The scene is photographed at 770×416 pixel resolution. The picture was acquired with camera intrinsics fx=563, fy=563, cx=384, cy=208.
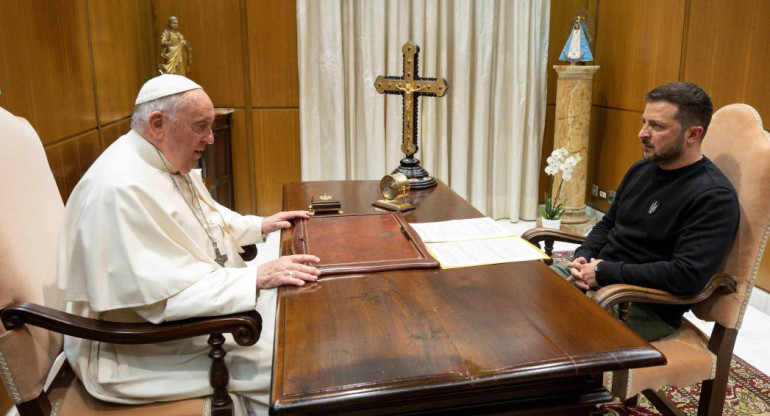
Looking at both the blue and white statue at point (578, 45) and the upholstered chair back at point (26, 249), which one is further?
the blue and white statue at point (578, 45)

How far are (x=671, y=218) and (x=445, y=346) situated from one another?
1.08 meters

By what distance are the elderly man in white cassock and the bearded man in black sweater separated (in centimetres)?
104

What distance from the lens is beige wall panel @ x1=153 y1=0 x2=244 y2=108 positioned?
4.53m

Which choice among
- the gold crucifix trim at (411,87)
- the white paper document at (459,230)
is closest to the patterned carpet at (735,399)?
the white paper document at (459,230)

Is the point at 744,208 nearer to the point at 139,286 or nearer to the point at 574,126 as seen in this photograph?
the point at 139,286

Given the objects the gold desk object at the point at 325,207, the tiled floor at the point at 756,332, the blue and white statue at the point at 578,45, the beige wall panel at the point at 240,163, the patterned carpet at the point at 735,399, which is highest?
the blue and white statue at the point at 578,45

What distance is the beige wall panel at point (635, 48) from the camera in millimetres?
4035

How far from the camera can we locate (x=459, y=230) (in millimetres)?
1934

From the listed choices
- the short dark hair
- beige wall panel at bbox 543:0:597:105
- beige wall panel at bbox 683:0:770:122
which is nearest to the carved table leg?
the short dark hair

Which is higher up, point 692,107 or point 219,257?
point 692,107

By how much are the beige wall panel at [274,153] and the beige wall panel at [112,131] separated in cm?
137

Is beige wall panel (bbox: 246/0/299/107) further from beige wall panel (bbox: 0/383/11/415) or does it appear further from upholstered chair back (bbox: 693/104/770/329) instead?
upholstered chair back (bbox: 693/104/770/329)

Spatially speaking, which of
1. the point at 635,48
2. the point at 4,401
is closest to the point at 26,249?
the point at 4,401

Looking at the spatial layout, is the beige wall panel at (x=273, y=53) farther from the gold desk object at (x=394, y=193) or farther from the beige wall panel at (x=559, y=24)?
the gold desk object at (x=394, y=193)
